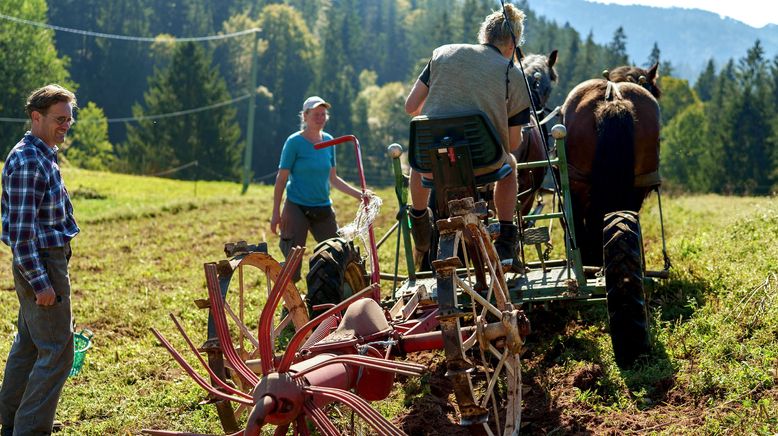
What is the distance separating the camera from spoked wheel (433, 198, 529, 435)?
4.03 m

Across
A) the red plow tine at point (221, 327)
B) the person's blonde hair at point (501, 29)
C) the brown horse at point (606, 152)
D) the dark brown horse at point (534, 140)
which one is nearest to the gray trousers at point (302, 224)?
the dark brown horse at point (534, 140)

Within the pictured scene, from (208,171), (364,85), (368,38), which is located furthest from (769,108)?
(368,38)

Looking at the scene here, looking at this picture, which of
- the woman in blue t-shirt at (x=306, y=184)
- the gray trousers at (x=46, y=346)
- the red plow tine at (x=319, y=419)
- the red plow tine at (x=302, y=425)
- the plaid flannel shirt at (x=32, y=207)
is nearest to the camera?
the red plow tine at (x=319, y=419)

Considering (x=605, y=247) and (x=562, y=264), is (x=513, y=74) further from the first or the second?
(x=562, y=264)

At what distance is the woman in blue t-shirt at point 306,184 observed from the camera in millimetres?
8180

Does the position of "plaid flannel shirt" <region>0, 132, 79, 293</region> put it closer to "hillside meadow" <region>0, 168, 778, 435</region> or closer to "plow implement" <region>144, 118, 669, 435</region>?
"plow implement" <region>144, 118, 669, 435</region>

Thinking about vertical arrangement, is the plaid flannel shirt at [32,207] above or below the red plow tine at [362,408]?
above

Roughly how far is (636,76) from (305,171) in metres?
3.64

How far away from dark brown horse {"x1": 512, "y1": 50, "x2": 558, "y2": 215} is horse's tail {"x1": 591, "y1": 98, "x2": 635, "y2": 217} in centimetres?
71

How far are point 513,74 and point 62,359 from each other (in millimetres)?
3182

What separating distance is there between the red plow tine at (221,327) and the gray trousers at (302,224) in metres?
4.14

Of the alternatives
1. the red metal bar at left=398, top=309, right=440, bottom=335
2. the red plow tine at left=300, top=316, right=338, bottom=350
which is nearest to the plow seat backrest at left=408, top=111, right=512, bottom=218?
the red metal bar at left=398, top=309, right=440, bottom=335

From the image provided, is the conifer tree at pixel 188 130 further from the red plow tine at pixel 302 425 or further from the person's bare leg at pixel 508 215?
the red plow tine at pixel 302 425

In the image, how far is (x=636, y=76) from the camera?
9.46 metres
